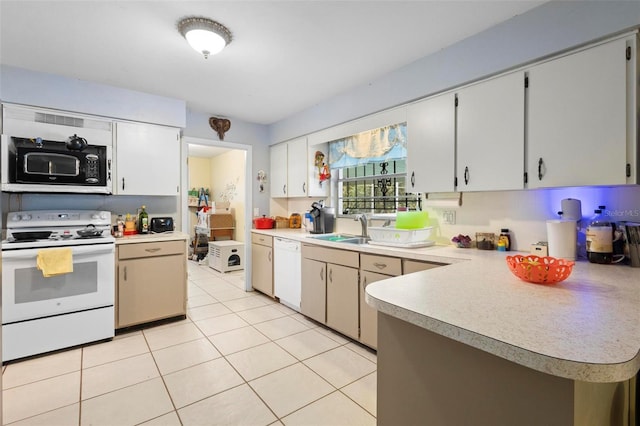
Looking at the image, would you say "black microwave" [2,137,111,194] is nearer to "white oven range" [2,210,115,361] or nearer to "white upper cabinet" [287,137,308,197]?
"white oven range" [2,210,115,361]

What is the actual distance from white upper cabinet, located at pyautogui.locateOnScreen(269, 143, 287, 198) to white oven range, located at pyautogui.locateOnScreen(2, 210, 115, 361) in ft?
7.00

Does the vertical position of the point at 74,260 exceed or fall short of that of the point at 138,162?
it falls short

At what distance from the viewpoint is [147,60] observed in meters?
2.62

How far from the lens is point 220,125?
4.08 m

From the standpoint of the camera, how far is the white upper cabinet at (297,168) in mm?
3961

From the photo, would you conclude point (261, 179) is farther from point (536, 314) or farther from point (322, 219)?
point (536, 314)

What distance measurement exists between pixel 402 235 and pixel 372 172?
120 cm

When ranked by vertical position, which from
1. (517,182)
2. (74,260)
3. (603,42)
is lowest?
(74,260)

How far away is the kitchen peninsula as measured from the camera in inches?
29.8

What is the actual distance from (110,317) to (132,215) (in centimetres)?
117

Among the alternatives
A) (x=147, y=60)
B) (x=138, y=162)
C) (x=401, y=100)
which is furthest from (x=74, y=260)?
(x=401, y=100)

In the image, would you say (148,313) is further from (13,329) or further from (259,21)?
(259,21)

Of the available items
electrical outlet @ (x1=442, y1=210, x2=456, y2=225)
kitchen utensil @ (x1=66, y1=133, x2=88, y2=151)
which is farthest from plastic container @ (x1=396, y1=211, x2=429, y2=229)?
kitchen utensil @ (x1=66, y1=133, x2=88, y2=151)

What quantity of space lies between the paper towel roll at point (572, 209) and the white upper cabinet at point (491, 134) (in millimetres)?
271
